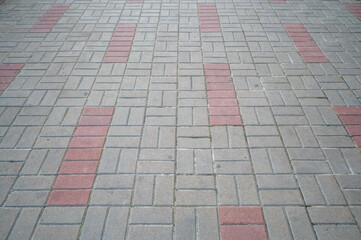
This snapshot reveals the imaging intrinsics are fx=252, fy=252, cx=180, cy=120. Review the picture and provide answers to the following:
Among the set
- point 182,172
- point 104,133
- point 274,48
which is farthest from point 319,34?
point 104,133

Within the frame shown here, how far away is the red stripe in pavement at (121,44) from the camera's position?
3419 millimetres

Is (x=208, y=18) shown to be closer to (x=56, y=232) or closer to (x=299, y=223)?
(x=299, y=223)

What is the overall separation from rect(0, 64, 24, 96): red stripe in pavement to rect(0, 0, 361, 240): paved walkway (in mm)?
18

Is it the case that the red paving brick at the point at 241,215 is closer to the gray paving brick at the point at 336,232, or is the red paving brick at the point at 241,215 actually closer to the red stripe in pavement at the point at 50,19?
the gray paving brick at the point at 336,232

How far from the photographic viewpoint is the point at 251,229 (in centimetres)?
177

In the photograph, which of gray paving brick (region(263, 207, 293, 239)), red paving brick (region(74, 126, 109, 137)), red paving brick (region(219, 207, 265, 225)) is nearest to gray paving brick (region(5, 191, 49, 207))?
red paving brick (region(74, 126, 109, 137))

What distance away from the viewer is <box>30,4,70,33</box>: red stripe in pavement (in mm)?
4062

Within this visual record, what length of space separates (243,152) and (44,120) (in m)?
2.00

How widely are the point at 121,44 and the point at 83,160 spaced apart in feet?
6.81

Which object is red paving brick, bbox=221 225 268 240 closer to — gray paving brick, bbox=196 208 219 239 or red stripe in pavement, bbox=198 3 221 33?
gray paving brick, bbox=196 208 219 239

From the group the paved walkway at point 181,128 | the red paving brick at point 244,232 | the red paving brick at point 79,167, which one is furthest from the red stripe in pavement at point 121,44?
the red paving brick at point 244,232

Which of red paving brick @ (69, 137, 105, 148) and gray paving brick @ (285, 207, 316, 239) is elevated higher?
red paving brick @ (69, 137, 105, 148)

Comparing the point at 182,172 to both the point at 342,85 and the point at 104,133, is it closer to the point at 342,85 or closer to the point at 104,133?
the point at 104,133

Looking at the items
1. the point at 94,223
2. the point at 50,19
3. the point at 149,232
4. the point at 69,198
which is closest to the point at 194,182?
the point at 149,232
